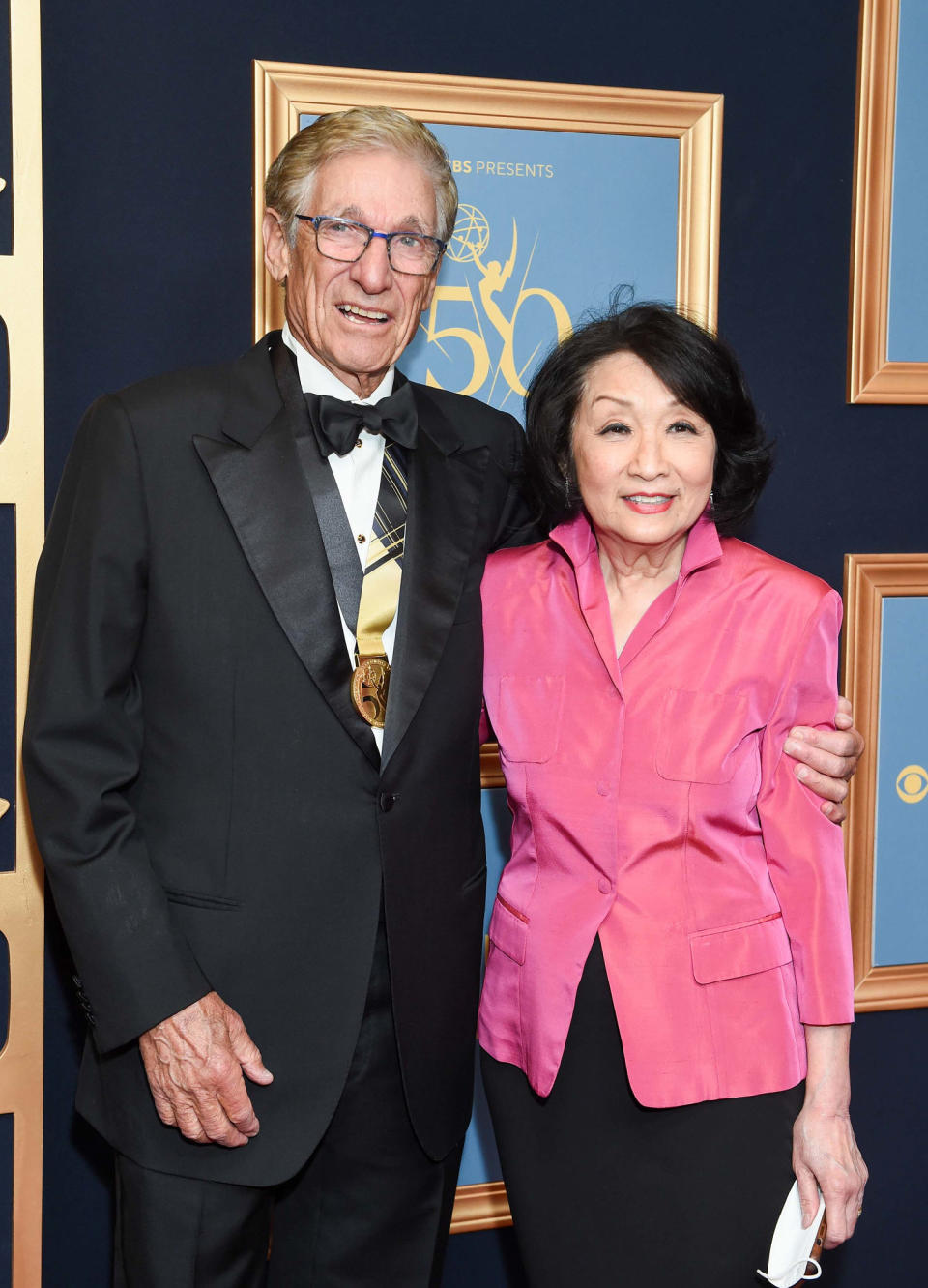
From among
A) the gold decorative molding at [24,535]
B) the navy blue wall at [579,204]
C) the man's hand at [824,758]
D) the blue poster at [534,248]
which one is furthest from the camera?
the blue poster at [534,248]

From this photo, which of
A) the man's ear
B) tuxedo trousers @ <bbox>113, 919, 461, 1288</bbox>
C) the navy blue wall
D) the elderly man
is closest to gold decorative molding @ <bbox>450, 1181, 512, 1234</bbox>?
the navy blue wall

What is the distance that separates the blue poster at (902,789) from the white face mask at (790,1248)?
1147 mm

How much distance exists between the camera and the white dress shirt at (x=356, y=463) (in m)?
1.80

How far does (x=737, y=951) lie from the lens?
5.55 ft

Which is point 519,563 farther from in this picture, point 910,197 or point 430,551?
point 910,197

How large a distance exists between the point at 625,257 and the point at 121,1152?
5.84 ft

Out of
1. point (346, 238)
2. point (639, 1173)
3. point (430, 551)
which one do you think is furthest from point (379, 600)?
point (639, 1173)

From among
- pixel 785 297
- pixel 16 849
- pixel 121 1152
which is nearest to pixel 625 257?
pixel 785 297

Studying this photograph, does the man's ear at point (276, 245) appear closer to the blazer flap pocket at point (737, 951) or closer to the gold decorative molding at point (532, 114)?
the gold decorative molding at point (532, 114)

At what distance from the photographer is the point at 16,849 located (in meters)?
2.21

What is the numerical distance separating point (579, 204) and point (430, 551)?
0.95m

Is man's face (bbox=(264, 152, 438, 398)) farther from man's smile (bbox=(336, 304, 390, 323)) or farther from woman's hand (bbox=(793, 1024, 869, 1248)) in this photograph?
woman's hand (bbox=(793, 1024, 869, 1248))

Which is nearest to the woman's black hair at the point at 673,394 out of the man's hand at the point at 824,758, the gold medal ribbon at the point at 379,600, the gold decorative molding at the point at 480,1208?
the gold medal ribbon at the point at 379,600

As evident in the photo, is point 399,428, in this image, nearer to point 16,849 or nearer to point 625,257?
point 625,257
